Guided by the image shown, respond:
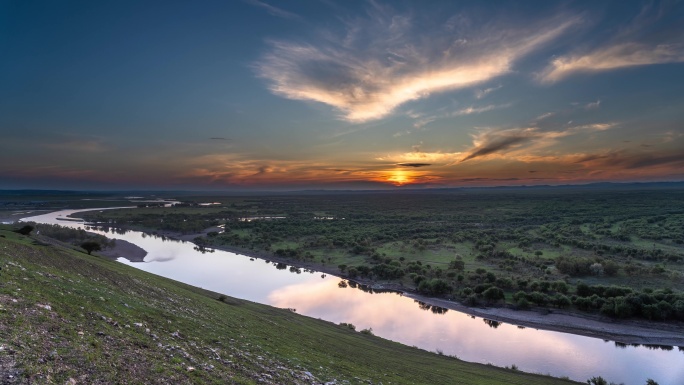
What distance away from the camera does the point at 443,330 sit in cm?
4284

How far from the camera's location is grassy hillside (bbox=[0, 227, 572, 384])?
917cm

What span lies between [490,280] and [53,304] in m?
59.0

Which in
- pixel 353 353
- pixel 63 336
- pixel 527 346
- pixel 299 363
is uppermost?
pixel 63 336

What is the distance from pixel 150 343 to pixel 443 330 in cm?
3816

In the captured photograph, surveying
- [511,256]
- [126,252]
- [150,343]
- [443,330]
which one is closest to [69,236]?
[126,252]

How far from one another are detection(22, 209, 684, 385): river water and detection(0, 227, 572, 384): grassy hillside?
9.50 m

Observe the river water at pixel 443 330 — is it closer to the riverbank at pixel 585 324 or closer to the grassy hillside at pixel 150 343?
the riverbank at pixel 585 324

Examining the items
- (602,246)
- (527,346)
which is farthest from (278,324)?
(602,246)

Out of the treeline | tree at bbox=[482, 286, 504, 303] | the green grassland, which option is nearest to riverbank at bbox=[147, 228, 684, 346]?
the green grassland

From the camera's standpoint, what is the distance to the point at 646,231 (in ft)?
328

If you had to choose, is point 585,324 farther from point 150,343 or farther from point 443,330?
point 150,343

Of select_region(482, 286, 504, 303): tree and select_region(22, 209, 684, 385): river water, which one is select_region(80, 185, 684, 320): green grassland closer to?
select_region(482, 286, 504, 303): tree

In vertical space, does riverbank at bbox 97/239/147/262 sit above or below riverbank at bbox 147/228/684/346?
above

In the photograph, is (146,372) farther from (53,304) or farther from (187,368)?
(53,304)
